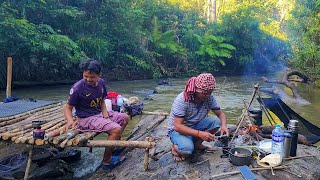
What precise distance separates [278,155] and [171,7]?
74.8 feet

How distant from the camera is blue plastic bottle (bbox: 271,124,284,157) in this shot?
396cm

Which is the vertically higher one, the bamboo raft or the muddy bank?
the bamboo raft

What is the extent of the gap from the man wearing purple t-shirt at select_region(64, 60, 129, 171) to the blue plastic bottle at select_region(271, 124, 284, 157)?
6.83ft

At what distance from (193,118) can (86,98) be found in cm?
161

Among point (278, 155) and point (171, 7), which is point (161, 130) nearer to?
point (278, 155)

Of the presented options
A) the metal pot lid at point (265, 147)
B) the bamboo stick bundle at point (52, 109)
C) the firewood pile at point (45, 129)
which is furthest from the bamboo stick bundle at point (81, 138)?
the metal pot lid at point (265, 147)

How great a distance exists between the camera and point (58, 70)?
1692cm

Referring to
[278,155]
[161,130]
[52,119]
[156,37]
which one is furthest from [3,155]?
[156,37]

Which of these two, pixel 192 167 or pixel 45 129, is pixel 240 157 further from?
pixel 45 129

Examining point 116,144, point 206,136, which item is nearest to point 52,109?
point 116,144

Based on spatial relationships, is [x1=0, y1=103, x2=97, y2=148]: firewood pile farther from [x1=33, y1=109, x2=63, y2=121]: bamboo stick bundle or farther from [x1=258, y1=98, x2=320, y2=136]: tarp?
[x1=258, y1=98, x2=320, y2=136]: tarp

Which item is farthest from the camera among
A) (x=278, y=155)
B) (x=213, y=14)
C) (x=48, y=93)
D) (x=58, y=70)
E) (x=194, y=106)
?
(x=213, y=14)

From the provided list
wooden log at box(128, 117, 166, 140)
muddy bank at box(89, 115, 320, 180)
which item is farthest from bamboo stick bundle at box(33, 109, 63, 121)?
muddy bank at box(89, 115, 320, 180)

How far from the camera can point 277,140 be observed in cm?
397
